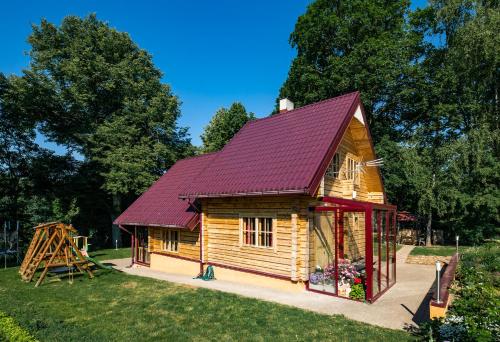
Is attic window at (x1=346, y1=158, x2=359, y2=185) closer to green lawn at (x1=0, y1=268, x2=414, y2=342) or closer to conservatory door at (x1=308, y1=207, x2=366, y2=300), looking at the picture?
conservatory door at (x1=308, y1=207, x2=366, y2=300)

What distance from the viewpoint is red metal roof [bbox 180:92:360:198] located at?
1070 cm

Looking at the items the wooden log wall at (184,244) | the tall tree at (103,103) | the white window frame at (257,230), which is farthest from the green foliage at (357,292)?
the tall tree at (103,103)

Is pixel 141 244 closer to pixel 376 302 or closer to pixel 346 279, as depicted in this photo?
pixel 346 279

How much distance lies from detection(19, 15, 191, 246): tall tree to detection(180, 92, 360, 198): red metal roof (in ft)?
46.7

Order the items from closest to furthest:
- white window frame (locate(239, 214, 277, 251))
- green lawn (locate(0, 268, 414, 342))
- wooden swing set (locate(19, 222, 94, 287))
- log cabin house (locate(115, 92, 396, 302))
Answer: green lawn (locate(0, 268, 414, 342)), log cabin house (locate(115, 92, 396, 302)), white window frame (locate(239, 214, 277, 251)), wooden swing set (locate(19, 222, 94, 287))

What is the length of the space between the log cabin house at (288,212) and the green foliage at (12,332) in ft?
22.9

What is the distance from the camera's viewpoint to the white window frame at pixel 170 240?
15.5 m

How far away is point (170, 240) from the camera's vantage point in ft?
51.9

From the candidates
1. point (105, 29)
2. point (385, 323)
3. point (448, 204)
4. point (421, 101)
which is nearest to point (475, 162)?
point (448, 204)

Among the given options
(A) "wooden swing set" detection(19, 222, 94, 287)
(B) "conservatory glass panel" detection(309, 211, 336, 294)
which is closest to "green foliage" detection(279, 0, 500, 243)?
(B) "conservatory glass panel" detection(309, 211, 336, 294)

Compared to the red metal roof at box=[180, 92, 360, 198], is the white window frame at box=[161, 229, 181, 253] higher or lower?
lower

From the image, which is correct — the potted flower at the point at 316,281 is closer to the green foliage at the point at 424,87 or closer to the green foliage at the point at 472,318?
the green foliage at the point at 472,318

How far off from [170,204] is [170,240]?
178 centimetres

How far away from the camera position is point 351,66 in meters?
27.5
